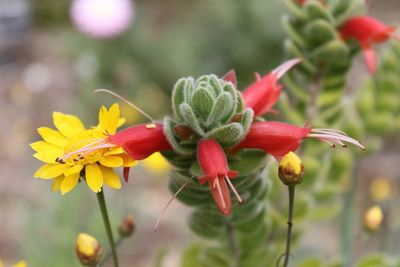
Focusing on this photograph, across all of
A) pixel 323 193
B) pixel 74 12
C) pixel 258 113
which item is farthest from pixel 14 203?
pixel 258 113

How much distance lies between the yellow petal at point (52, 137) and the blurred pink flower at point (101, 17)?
1675 mm

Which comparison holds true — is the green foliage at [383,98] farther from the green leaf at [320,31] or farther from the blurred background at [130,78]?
the blurred background at [130,78]

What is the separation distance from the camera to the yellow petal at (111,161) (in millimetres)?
588

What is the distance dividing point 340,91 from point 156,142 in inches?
13.5

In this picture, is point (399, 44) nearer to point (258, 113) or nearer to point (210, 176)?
point (258, 113)

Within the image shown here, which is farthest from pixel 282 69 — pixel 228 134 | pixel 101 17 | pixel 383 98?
pixel 101 17

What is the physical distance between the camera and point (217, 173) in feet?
1.84

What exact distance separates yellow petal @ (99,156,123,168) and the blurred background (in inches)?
29.2

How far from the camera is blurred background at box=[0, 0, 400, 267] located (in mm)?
1790

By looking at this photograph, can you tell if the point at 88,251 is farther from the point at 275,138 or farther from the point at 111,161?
the point at 275,138

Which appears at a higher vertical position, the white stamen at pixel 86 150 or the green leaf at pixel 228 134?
the white stamen at pixel 86 150

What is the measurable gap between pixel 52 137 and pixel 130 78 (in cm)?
172

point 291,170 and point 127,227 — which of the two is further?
point 127,227

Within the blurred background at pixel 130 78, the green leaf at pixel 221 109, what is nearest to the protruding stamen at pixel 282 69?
the green leaf at pixel 221 109
